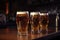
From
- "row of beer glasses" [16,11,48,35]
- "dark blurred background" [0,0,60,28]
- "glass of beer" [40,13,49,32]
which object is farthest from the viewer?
"dark blurred background" [0,0,60,28]

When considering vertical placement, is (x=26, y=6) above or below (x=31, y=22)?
above

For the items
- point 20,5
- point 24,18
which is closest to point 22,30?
point 24,18

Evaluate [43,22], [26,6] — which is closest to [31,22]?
[43,22]

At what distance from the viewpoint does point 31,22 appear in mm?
1552

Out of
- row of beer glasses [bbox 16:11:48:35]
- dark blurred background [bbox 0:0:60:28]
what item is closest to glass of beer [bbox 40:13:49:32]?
row of beer glasses [bbox 16:11:48:35]

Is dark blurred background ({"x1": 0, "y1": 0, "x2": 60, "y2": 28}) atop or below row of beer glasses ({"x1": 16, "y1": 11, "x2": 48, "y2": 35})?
atop

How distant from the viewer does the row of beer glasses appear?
1448mm

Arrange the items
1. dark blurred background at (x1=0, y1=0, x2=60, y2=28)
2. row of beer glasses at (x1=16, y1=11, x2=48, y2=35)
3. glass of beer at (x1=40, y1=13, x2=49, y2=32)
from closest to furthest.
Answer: row of beer glasses at (x1=16, y1=11, x2=48, y2=35)
glass of beer at (x1=40, y1=13, x2=49, y2=32)
dark blurred background at (x1=0, y1=0, x2=60, y2=28)

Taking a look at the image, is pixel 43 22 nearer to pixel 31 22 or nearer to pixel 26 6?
pixel 31 22

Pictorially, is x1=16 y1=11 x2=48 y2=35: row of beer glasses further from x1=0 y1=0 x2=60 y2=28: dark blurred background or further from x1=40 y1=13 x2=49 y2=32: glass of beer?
x1=0 y1=0 x2=60 y2=28: dark blurred background

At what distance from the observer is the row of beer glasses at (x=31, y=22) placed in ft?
4.75

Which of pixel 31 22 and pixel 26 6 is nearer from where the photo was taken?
pixel 31 22

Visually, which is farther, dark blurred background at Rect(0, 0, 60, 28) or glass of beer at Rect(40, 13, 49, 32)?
dark blurred background at Rect(0, 0, 60, 28)

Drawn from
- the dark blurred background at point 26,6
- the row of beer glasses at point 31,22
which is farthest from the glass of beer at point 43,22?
the dark blurred background at point 26,6
